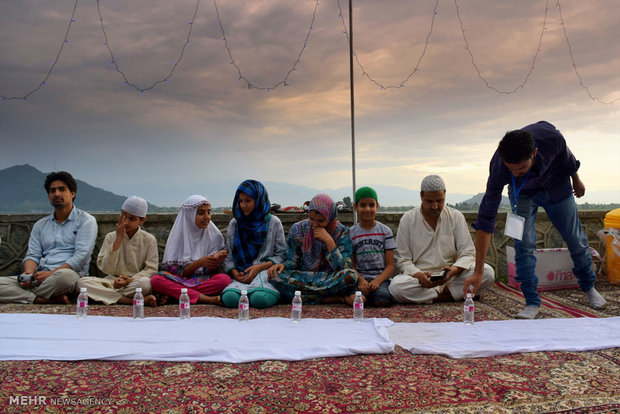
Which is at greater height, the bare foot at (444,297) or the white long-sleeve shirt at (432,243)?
the white long-sleeve shirt at (432,243)

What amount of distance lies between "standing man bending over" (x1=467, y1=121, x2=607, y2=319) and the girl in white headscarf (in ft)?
7.43

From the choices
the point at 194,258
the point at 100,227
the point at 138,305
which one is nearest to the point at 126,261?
the point at 194,258

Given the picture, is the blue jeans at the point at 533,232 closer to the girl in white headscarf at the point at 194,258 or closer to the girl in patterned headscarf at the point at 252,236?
the girl in patterned headscarf at the point at 252,236

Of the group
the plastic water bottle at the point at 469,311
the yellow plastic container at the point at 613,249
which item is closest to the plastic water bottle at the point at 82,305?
the plastic water bottle at the point at 469,311

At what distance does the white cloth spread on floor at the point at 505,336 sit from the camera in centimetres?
258

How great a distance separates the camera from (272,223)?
14.1 ft

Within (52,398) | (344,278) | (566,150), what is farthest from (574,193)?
(52,398)

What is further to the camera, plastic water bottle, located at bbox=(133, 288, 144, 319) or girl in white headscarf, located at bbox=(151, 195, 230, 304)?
girl in white headscarf, located at bbox=(151, 195, 230, 304)

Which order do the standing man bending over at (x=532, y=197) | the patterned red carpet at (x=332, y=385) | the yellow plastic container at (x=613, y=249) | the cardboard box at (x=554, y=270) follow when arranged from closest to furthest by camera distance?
the patterned red carpet at (x=332, y=385) → the standing man bending over at (x=532, y=197) → the cardboard box at (x=554, y=270) → the yellow plastic container at (x=613, y=249)

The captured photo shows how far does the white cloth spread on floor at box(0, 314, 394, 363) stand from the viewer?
245 cm

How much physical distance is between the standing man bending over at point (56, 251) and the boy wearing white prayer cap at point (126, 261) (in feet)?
0.70

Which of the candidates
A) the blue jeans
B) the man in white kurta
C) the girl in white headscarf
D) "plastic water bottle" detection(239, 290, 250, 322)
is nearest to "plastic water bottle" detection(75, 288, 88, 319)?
the girl in white headscarf

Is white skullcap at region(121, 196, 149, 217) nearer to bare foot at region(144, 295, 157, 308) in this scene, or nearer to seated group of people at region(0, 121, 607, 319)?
seated group of people at region(0, 121, 607, 319)

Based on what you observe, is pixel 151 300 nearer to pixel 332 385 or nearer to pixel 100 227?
pixel 100 227
